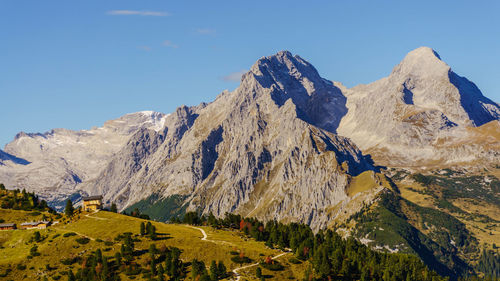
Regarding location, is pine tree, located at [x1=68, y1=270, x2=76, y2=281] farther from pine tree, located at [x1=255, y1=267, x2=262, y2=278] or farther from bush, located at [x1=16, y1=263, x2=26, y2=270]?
pine tree, located at [x1=255, y1=267, x2=262, y2=278]

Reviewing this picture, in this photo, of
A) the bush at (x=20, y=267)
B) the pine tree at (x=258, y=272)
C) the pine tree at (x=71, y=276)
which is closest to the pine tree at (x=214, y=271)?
the pine tree at (x=258, y=272)

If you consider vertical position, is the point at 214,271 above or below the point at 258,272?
below

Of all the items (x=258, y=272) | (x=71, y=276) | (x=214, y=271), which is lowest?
(x=71, y=276)

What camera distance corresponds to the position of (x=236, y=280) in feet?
610

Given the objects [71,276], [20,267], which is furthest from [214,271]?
[20,267]

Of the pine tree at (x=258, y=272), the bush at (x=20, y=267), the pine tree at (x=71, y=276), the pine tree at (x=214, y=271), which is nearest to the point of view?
the pine tree at (x=71, y=276)

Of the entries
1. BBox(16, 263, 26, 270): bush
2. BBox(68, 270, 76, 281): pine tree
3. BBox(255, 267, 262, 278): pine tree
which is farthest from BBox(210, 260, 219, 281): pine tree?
BBox(16, 263, 26, 270): bush

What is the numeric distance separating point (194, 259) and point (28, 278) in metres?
61.3

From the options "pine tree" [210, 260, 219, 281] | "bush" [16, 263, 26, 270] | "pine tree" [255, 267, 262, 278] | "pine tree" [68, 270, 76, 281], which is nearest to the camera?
"pine tree" [68, 270, 76, 281]

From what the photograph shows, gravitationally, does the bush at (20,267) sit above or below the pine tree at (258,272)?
below

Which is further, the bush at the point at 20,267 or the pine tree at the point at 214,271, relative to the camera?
the bush at the point at 20,267

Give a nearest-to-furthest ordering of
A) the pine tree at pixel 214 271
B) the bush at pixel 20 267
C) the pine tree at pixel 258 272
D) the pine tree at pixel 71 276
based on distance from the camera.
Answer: the pine tree at pixel 71 276
the pine tree at pixel 214 271
the pine tree at pixel 258 272
the bush at pixel 20 267

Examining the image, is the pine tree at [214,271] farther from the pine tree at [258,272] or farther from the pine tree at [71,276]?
the pine tree at [71,276]

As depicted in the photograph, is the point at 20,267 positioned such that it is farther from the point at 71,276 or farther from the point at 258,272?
the point at 258,272
